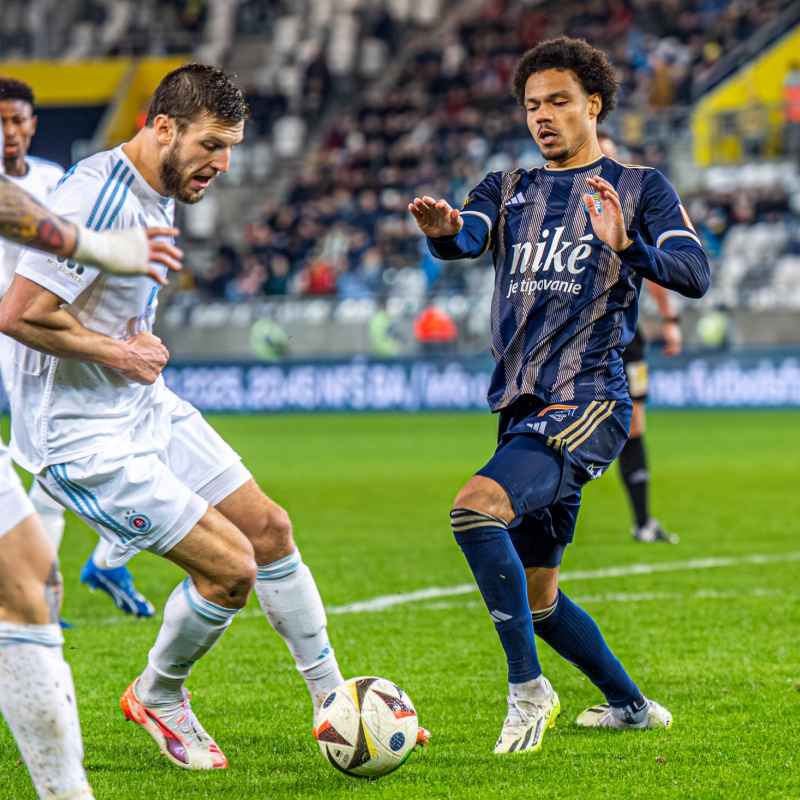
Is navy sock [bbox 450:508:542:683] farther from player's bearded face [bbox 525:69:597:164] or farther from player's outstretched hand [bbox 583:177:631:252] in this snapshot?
player's bearded face [bbox 525:69:597:164]

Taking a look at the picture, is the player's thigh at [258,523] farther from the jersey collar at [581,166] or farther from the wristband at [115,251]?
the jersey collar at [581,166]

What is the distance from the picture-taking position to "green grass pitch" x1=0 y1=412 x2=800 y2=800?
358cm

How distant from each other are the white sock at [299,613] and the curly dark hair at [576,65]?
178 centimetres

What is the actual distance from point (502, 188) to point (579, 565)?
375cm

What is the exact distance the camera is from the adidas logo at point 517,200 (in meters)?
4.09

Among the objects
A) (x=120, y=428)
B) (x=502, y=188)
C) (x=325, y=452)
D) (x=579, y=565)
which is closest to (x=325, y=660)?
(x=120, y=428)

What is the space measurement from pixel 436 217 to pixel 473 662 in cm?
219

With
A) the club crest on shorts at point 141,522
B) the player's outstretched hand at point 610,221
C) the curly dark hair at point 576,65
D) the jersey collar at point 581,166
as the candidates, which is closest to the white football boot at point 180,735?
the club crest on shorts at point 141,522

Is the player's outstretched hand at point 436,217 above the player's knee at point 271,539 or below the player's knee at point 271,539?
above

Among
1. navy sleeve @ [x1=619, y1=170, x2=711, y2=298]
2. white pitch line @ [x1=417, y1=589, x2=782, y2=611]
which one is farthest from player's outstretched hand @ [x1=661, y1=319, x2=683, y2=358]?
navy sleeve @ [x1=619, y1=170, x2=711, y2=298]

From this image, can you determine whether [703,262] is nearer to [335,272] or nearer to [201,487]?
[201,487]

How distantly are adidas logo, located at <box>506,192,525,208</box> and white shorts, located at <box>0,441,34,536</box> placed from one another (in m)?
2.00

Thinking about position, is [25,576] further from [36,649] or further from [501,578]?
[501,578]

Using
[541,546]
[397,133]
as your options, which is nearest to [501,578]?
[541,546]
